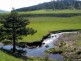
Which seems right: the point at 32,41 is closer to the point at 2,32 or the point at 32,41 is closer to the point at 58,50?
the point at 58,50

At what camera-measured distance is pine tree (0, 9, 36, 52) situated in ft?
155

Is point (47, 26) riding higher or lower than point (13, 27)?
lower

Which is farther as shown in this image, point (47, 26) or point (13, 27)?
point (47, 26)

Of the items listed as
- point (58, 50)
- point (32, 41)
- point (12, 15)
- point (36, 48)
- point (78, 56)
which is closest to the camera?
point (12, 15)

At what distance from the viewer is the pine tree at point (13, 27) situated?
47.3 m

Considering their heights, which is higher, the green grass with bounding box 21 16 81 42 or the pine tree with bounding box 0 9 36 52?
the pine tree with bounding box 0 9 36 52

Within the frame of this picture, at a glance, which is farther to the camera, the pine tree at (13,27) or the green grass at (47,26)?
the green grass at (47,26)

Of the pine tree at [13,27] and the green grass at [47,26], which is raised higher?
the pine tree at [13,27]

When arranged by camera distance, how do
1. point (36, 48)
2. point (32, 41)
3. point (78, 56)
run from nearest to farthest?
point (78, 56)
point (36, 48)
point (32, 41)

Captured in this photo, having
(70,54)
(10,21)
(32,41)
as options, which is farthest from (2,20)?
(32,41)

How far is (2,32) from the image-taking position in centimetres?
4741

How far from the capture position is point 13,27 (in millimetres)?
48188

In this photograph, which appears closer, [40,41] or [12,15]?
[12,15]

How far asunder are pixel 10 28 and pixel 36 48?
14.9 meters
